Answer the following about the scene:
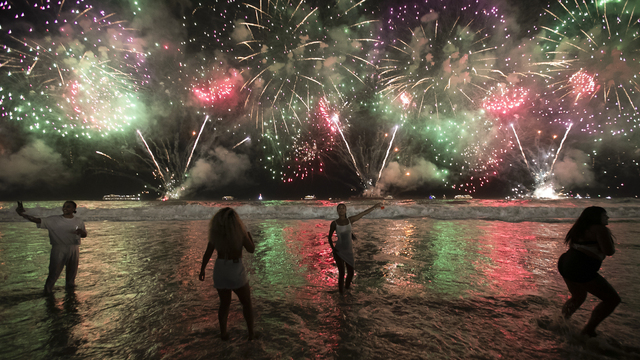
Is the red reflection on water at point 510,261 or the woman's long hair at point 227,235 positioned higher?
the woman's long hair at point 227,235

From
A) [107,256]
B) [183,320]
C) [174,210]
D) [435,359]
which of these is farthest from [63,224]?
[174,210]

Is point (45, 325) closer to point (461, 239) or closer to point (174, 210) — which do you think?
point (461, 239)

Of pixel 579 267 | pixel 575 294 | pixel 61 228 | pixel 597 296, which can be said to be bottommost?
pixel 575 294

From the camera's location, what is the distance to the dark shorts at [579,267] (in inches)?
132

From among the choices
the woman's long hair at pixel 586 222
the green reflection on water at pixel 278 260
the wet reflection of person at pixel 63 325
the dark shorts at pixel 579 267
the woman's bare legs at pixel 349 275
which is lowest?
the wet reflection of person at pixel 63 325

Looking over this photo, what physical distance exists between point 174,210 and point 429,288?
58.3 feet

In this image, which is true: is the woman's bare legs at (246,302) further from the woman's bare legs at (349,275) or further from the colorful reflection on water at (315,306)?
the woman's bare legs at (349,275)

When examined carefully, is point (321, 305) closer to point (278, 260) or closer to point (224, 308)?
point (224, 308)

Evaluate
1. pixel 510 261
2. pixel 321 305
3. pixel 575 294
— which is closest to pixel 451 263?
pixel 510 261

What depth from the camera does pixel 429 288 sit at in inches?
216

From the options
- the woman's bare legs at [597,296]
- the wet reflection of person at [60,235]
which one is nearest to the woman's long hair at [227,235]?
the wet reflection of person at [60,235]

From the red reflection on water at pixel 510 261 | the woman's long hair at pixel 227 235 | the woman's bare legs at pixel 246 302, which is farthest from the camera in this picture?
the red reflection on water at pixel 510 261

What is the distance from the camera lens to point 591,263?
11.0 feet

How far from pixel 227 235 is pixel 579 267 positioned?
4.32 meters
